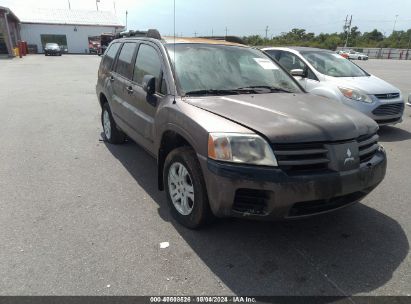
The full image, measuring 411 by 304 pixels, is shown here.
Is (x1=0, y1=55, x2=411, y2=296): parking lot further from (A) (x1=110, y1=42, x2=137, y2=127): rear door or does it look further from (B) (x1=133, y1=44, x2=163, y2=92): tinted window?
(B) (x1=133, y1=44, x2=163, y2=92): tinted window

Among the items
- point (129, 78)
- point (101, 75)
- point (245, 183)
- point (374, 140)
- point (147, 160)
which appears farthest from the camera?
point (101, 75)

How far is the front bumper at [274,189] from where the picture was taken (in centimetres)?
270

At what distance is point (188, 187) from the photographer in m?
3.32

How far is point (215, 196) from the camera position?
2.86 metres

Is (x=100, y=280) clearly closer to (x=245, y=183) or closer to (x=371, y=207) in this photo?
(x=245, y=183)

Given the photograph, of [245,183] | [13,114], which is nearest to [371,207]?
[245,183]

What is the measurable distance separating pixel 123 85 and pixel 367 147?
10.8 ft

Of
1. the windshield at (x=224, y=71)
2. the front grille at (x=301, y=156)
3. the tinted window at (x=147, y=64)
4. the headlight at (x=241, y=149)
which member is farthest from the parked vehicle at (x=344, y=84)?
the headlight at (x=241, y=149)

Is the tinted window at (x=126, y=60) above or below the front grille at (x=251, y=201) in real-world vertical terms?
above

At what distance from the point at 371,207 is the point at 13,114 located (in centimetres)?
814

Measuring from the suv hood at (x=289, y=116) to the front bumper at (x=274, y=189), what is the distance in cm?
30

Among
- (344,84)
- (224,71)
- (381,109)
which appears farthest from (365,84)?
(224,71)

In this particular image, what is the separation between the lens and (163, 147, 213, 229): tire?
3096 millimetres

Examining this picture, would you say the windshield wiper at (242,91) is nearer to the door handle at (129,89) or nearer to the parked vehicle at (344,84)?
the door handle at (129,89)
